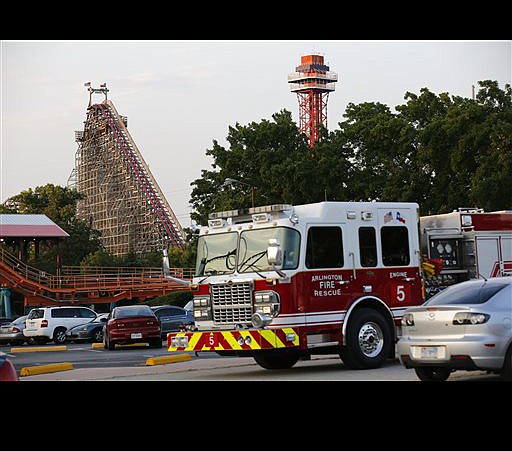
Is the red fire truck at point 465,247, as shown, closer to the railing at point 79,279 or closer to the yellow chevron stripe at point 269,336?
the yellow chevron stripe at point 269,336

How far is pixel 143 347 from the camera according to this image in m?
30.0

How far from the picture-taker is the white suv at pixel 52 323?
119 feet

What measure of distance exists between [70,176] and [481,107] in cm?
7800

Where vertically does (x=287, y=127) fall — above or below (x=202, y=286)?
above

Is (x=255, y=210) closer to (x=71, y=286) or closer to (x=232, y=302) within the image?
(x=232, y=302)

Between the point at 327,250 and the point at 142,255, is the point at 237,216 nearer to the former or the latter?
the point at 327,250

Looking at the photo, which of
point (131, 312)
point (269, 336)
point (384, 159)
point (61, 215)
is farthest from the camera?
point (61, 215)

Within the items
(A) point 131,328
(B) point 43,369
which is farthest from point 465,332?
(A) point 131,328

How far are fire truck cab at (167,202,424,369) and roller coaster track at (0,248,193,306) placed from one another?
1545 inches

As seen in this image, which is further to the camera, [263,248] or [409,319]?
[263,248]

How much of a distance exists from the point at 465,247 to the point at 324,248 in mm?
3656

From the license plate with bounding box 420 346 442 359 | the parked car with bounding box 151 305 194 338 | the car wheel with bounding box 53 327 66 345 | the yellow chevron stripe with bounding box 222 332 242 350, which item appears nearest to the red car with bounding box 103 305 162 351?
the parked car with bounding box 151 305 194 338

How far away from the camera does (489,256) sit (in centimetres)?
1847
